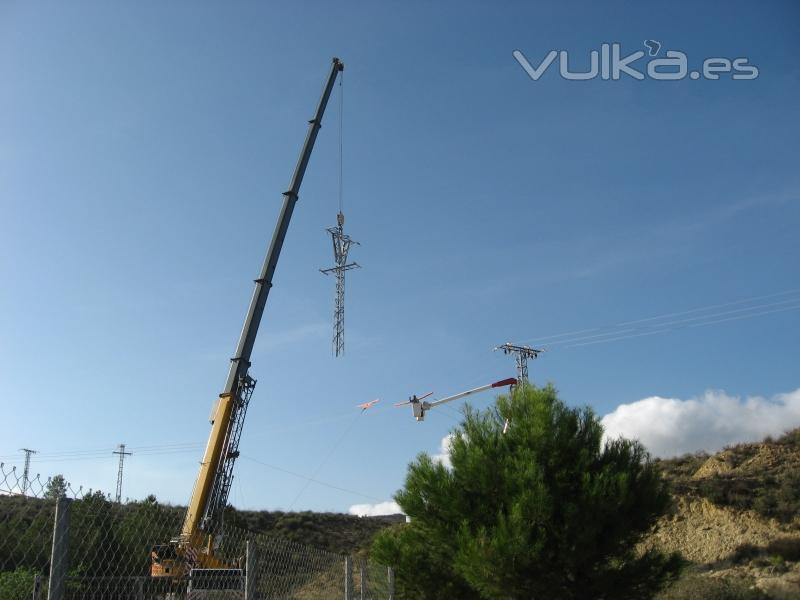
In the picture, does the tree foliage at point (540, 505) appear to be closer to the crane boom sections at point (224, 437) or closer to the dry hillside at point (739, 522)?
the crane boom sections at point (224, 437)

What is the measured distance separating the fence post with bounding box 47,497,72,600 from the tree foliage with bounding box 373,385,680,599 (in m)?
11.4

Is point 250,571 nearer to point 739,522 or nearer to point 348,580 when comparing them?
point 348,580

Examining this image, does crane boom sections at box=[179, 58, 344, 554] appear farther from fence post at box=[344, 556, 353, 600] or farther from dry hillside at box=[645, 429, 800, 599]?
dry hillside at box=[645, 429, 800, 599]

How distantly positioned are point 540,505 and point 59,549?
11689mm

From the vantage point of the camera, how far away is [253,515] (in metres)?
55.2

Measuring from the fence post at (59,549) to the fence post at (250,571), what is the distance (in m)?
2.64

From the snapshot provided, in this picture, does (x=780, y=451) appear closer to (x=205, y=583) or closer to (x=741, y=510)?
(x=741, y=510)

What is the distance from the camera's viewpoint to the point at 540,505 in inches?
585

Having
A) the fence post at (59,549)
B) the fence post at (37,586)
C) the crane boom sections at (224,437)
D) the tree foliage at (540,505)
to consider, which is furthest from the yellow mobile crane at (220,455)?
the fence post at (59,549)

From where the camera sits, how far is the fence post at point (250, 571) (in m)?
6.93

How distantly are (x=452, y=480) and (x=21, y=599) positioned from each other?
881 cm

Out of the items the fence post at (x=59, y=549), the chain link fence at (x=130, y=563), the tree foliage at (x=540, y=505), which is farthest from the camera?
the tree foliage at (x=540, y=505)

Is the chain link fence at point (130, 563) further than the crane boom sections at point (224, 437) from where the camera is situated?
No

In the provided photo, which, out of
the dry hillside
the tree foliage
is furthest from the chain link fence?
the dry hillside
